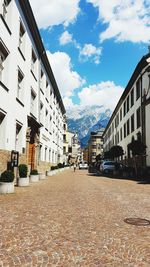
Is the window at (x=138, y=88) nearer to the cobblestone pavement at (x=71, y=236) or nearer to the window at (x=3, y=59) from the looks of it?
the window at (x=3, y=59)

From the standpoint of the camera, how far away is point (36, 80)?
24.3 m

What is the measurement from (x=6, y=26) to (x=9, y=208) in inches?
428

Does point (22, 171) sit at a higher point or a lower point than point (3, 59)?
lower

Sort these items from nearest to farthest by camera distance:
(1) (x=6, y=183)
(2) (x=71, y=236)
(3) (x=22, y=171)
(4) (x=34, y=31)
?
(2) (x=71, y=236) → (1) (x=6, y=183) → (3) (x=22, y=171) → (4) (x=34, y=31)

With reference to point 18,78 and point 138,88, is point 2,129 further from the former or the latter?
point 138,88

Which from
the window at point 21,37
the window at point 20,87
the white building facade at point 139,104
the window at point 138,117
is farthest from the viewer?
the window at point 138,117

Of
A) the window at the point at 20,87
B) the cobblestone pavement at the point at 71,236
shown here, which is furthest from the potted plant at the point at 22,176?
the cobblestone pavement at the point at 71,236

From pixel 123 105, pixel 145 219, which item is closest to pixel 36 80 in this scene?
pixel 145 219

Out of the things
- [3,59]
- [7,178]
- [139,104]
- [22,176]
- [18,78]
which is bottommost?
[22,176]

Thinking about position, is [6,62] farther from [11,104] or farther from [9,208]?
[9,208]

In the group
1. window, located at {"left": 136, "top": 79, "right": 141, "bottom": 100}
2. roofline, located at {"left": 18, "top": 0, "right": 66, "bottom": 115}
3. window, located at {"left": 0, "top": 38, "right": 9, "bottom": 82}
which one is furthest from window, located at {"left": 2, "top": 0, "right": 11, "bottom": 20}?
window, located at {"left": 136, "top": 79, "right": 141, "bottom": 100}

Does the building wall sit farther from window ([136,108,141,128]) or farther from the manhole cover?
the manhole cover

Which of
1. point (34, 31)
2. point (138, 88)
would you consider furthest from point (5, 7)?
point (138, 88)

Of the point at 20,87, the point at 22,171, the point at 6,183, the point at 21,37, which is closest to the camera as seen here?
the point at 6,183
